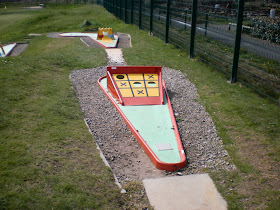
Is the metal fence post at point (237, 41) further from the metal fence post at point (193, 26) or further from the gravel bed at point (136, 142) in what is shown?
the metal fence post at point (193, 26)

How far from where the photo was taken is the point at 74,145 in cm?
564

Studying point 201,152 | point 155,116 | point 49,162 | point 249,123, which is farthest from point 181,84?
point 49,162

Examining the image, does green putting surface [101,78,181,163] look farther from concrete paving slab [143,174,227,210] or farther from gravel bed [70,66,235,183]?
concrete paving slab [143,174,227,210]

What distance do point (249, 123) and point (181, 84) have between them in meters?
3.13

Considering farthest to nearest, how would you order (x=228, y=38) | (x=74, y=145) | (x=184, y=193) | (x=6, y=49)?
(x=6, y=49)
(x=228, y=38)
(x=74, y=145)
(x=184, y=193)

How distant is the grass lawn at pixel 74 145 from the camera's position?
14.0 feet

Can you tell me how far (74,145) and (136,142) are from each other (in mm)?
1179

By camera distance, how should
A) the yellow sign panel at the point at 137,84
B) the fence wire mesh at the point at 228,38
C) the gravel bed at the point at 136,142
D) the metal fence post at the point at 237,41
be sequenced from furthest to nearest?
1. the metal fence post at the point at 237,41
2. the yellow sign panel at the point at 137,84
3. the fence wire mesh at the point at 228,38
4. the gravel bed at the point at 136,142

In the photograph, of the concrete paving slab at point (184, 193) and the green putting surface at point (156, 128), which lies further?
the green putting surface at point (156, 128)

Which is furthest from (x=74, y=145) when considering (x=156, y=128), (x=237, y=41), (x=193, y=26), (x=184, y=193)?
(x=193, y=26)

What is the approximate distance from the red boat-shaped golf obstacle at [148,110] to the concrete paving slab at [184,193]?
38 cm

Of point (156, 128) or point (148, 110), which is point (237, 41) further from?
point (156, 128)

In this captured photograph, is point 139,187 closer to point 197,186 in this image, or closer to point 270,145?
point 197,186

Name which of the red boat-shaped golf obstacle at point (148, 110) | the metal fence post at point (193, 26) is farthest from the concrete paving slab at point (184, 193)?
the metal fence post at point (193, 26)
